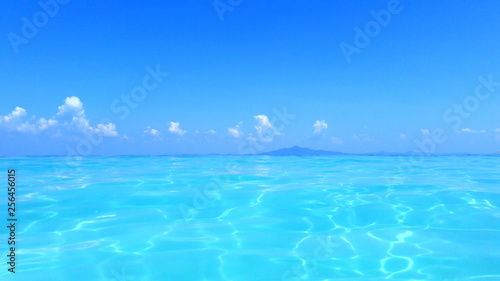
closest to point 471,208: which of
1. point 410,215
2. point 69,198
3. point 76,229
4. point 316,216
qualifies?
point 410,215

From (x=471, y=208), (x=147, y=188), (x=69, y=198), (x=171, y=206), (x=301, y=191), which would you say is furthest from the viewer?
(x=147, y=188)

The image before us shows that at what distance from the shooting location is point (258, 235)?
15.2 feet

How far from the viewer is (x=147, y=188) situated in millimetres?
8438

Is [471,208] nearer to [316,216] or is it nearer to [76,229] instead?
[316,216]

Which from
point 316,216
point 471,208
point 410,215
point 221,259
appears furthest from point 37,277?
point 471,208

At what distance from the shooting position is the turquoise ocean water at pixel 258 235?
3.52 m

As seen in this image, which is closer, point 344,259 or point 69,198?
point 344,259

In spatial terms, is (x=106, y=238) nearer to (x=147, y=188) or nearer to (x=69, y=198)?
(x=69, y=198)

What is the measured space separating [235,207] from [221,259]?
2.51 m

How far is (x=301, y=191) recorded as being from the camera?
7.73 m

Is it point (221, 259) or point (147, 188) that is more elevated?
point (147, 188)

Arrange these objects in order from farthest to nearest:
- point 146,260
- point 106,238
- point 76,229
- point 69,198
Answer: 1. point 69,198
2. point 76,229
3. point 106,238
4. point 146,260

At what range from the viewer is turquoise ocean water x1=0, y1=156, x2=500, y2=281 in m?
3.52

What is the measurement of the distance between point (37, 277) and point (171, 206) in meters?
3.14
